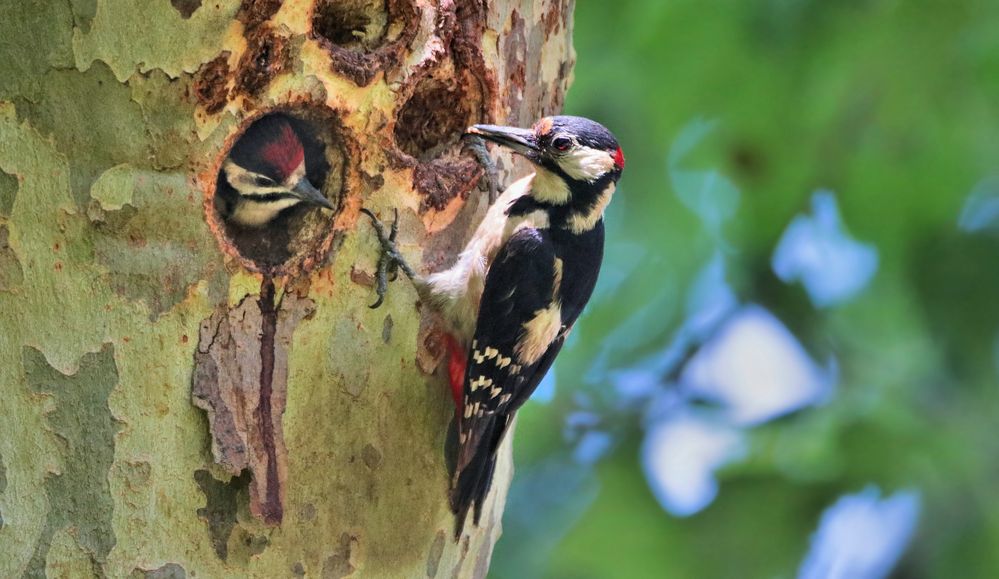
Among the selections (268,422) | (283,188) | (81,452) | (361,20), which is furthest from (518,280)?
(81,452)

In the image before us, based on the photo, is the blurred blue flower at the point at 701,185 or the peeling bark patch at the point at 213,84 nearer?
the peeling bark patch at the point at 213,84

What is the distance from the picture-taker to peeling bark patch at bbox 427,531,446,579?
2.88 meters

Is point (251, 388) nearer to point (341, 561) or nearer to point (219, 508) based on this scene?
point (219, 508)

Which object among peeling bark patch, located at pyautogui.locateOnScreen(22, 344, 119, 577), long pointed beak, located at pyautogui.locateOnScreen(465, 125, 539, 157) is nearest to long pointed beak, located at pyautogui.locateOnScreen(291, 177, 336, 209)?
long pointed beak, located at pyautogui.locateOnScreen(465, 125, 539, 157)

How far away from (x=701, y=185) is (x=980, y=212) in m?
0.92

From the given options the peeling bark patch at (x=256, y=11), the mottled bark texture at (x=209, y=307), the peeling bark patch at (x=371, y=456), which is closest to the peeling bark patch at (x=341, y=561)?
the mottled bark texture at (x=209, y=307)

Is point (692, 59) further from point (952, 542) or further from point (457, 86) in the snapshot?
point (952, 542)

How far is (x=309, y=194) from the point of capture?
2818 mm

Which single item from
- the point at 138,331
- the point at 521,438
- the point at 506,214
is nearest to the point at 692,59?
the point at 506,214

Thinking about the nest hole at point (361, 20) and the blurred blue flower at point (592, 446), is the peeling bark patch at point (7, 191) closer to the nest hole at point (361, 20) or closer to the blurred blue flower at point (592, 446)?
the nest hole at point (361, 20)

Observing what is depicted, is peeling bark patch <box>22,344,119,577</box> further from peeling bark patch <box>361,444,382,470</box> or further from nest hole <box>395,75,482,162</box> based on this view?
nest hole <box>395,75,482,162</box>

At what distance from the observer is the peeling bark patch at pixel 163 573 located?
2361mm

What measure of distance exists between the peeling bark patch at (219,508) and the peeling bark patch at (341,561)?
0.84 ft

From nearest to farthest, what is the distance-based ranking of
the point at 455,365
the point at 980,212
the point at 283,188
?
the point at 283,188 → the point at 455,365 → the point at 980,212
